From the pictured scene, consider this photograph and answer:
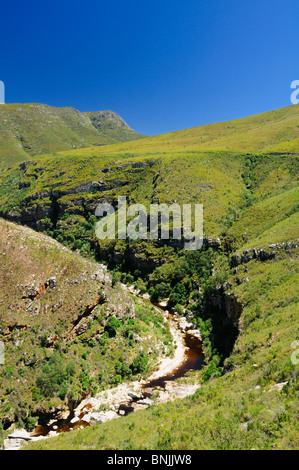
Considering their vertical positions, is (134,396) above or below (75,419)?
above

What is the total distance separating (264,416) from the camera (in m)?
13.5

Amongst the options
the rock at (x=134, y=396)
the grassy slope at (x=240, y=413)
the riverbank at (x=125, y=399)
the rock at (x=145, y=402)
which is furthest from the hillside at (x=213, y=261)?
the rock at (x=145, y=402)

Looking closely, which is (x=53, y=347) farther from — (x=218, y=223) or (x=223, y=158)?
(x=223, y=158)

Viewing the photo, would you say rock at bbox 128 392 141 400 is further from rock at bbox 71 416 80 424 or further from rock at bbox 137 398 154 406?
rock at bbox 71 416 80 424

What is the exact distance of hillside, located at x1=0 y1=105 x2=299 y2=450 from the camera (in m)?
15.7

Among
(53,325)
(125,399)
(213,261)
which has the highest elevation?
(213,261)

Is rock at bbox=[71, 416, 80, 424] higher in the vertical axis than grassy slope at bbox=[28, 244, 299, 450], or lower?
lower

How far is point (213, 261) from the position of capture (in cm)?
5975

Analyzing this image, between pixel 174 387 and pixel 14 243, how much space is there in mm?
29704

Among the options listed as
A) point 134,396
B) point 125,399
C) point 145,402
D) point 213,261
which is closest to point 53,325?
point 125,399

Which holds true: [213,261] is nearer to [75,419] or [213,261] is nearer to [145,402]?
[145,402]

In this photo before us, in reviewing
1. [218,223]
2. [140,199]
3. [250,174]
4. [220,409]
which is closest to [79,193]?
[140,199]

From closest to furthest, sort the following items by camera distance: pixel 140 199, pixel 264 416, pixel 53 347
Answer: pixel 264 416 < pixel 53 347 < pixel 140 199

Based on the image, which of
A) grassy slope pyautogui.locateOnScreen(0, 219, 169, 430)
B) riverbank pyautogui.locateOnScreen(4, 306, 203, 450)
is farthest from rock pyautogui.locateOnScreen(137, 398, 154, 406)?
grassy slope pyautogui.locateOnScreen(0, 219, 169, 430)
